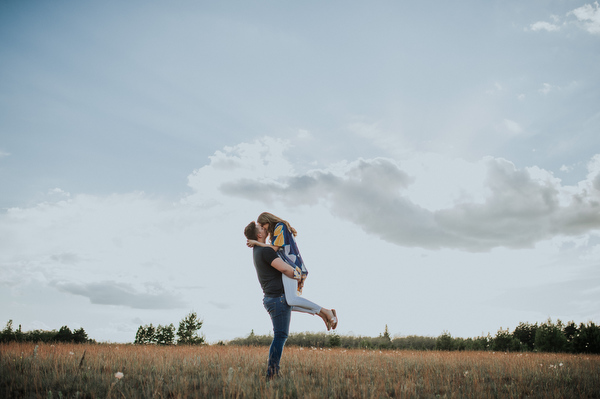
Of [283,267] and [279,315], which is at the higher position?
[283,267]

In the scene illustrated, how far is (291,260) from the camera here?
20.7 feet

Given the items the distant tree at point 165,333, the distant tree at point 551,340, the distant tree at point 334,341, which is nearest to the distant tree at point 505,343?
the distant tree at point 551,340

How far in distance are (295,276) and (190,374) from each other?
3.31m

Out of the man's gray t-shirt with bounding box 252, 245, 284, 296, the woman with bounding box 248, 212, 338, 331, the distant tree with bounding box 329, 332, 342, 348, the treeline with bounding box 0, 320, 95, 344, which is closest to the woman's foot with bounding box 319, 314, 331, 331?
the woman with bounding box 248, 212, 338, 331

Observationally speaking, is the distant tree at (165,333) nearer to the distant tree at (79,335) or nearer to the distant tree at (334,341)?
the distant tree at (79,335)

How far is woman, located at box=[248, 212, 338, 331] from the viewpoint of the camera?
601 centimetres

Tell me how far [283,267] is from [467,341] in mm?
23055

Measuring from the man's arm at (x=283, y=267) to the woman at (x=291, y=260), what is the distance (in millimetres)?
113

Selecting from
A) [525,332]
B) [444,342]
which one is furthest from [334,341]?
[525,332]

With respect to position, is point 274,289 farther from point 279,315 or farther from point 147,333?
point 147,333

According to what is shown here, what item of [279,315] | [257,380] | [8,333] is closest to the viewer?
[279,315]

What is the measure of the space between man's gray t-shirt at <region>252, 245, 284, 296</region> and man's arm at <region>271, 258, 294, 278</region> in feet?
0.30

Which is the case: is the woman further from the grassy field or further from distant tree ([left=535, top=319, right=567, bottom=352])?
distant tree ([left=535, top=319, right=567, bottom=352])

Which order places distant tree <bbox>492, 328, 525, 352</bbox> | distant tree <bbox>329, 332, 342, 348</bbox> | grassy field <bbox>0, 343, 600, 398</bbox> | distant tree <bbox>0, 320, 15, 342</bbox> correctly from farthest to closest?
distant tree <bbox>492, 328, 525, 352</bbox>
distant tree <bbox>329, 332, 342, 348</bbox>
distant tree <bbox>0, 320, 15, 342</bbox>
grassy field <bbox>0, 343, 600, 398</bbox>
